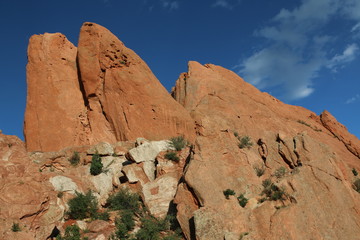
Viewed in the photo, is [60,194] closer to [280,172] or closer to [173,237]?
[173,237]

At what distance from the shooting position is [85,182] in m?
22.5

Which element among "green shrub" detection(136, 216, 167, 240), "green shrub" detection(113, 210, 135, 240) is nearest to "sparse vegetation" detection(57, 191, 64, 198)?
"green shrub" detection(113, 210, 135, 240)

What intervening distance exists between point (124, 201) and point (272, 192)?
9595mm

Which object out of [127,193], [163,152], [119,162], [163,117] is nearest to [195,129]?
[163,117]

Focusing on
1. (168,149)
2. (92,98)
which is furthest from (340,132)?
(92,98)

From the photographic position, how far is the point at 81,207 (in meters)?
19.4

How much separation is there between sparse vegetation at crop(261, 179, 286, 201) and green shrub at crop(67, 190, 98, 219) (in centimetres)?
1079

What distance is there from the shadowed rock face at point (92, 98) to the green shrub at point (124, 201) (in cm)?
833

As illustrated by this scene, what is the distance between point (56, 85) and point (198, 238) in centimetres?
2111

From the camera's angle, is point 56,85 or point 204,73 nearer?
point 56,85

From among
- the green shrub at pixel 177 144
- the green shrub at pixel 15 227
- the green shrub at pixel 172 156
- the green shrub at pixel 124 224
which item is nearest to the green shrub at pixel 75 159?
the green shrub at pixel 172 156

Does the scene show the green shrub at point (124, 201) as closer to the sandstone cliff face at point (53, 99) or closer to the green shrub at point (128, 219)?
the green shrub at point (128, 219)

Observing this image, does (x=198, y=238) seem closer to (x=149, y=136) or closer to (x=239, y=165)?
(x=239, y=165)

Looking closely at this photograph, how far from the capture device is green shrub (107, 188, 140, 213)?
67.1 ft
